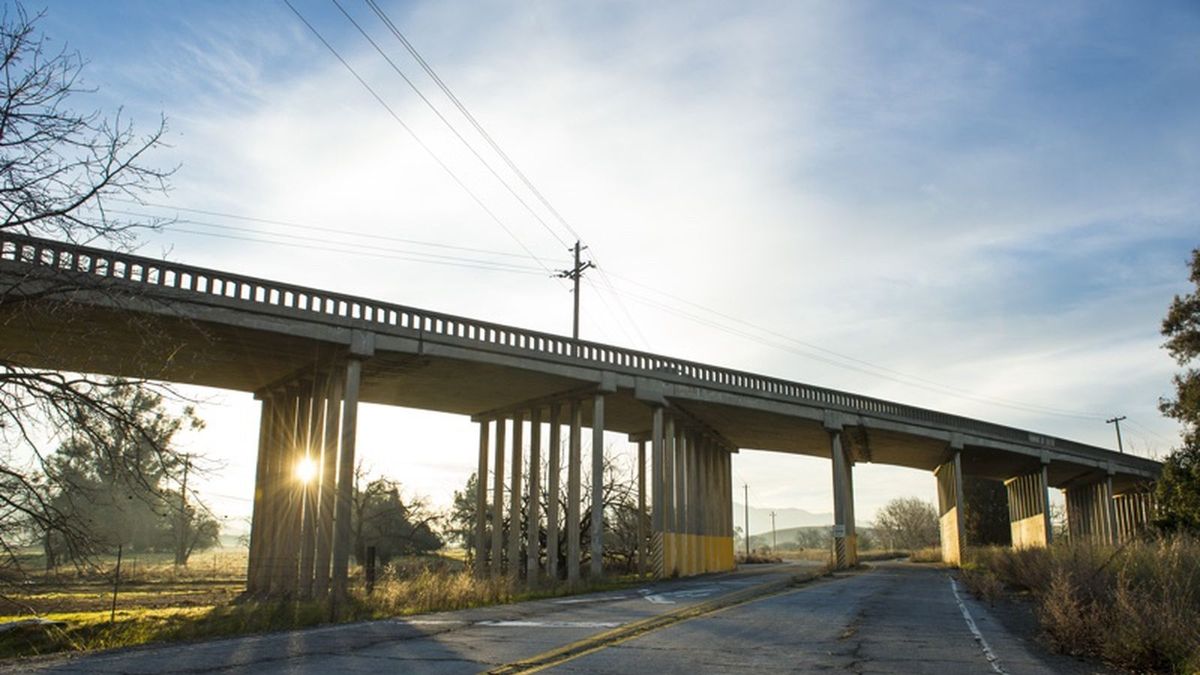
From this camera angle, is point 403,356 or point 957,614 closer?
point 957,614

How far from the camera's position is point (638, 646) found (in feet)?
37.1

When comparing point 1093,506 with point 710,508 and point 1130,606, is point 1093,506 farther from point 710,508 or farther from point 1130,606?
point 1130,606

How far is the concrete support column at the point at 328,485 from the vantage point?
981 inches

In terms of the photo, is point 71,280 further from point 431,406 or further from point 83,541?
point 431,406

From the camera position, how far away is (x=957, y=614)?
653 inches

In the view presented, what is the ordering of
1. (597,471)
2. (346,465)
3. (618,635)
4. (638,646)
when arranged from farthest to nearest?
(597,471) → (346,465) → (618,635) → (638,646)

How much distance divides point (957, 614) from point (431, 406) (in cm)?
2435

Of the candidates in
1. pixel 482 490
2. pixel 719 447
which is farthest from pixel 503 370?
pixel 719 447

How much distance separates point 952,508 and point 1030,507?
13933 millimetres

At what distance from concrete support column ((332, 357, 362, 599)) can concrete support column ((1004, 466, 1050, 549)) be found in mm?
40533

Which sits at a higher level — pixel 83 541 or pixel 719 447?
pixel 719 447

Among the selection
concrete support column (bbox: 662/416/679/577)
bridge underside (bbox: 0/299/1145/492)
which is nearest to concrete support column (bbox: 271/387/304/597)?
bridge underside (bbox: 0/299/1145/492)

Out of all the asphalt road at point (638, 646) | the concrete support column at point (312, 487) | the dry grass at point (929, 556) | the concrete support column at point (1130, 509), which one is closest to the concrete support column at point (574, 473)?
the concrete support column at point (312, 487)

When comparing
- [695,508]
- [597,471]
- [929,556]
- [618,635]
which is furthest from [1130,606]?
[929,556]
